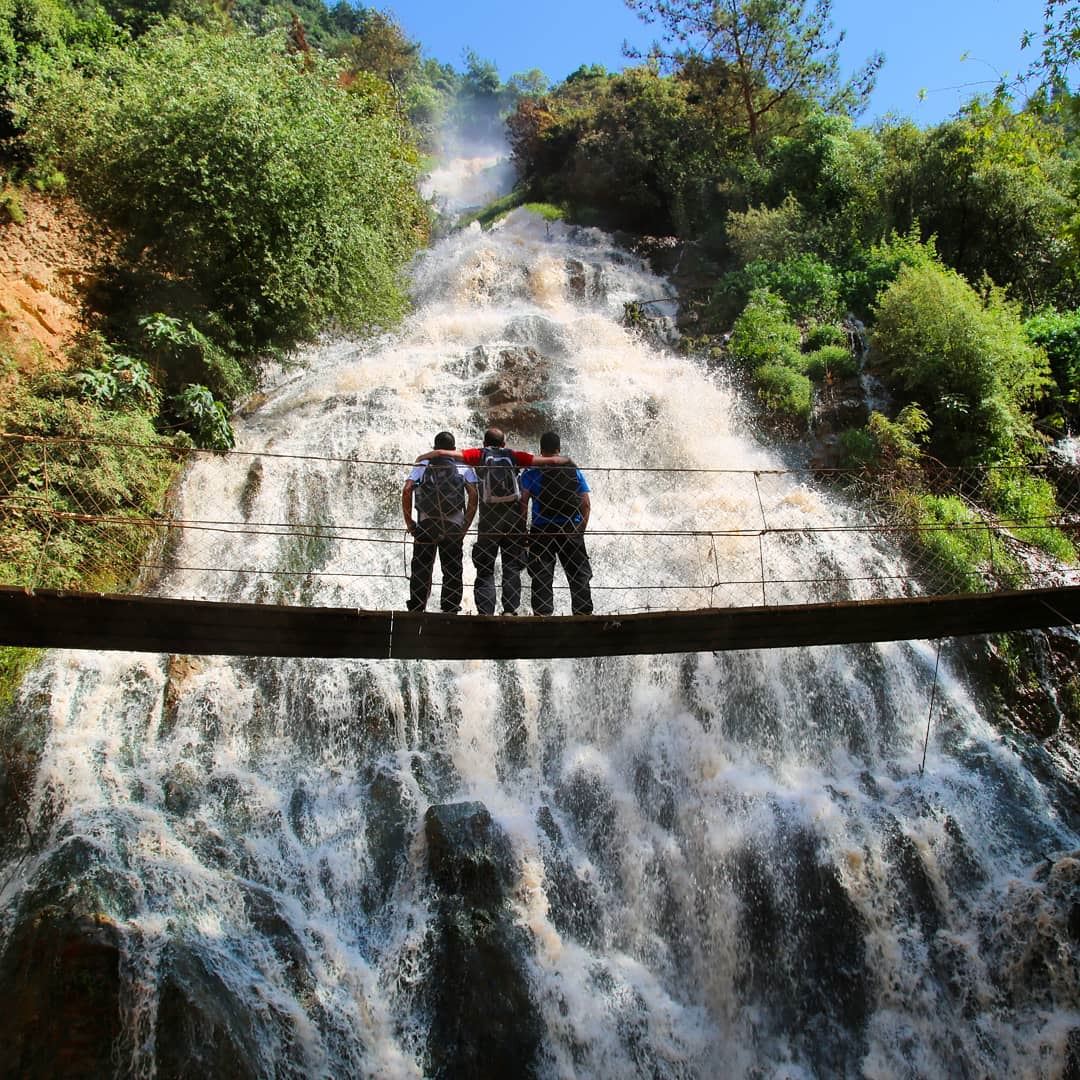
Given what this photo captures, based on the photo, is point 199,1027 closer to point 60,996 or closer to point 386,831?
point 60,996

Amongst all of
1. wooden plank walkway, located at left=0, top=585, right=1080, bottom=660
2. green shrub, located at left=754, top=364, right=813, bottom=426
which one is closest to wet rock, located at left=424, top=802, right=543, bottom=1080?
wooden plank walkway, located at left=0, top=585, right=1080, bottom=660

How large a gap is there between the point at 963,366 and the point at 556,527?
8.45 m

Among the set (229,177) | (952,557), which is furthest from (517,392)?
(952,557)

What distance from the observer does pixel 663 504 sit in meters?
9.92

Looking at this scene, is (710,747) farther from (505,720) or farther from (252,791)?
(252,791)

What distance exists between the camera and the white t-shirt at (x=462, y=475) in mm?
5441

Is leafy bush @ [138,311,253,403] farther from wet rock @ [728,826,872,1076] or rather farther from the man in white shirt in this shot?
wet rock @ [728,826,872,1076]

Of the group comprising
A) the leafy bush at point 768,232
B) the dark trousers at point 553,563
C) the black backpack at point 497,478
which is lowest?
the dark trousers at point 553,563

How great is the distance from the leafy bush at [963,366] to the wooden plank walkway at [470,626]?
6.28m

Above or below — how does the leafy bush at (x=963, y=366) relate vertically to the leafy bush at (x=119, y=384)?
above

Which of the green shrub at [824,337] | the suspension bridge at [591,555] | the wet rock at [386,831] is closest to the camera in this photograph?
the suspension bridge at [591,555]

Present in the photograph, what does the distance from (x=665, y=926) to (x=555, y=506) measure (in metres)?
3.14

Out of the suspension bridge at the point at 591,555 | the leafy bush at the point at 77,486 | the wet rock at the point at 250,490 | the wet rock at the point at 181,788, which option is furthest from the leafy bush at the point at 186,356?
the wet rock at the point at 181,788

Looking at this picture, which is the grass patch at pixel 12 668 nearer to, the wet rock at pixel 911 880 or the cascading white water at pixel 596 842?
the cascading white water at pixel 596 842
